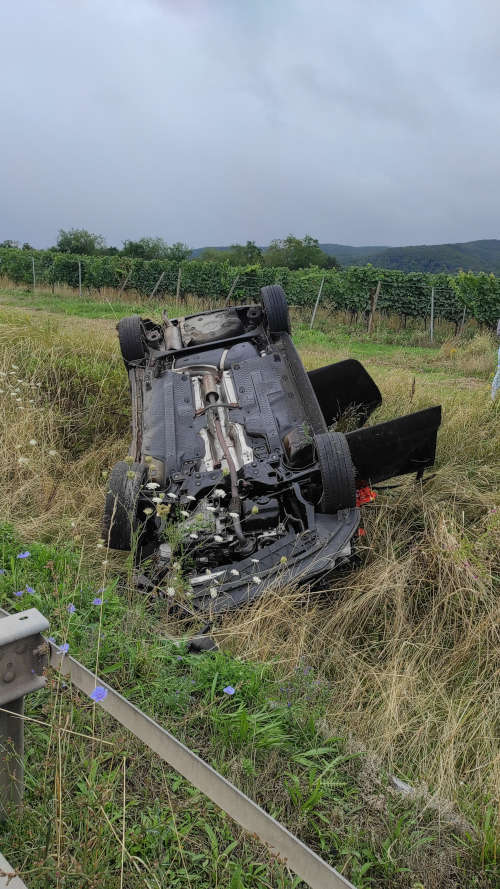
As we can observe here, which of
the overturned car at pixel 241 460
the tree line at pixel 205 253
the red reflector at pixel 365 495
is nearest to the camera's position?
the overturned car at pixel 241 460

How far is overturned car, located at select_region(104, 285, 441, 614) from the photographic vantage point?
3865mm

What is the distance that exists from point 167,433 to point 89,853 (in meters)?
3.46

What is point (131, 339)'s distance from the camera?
5.81 m

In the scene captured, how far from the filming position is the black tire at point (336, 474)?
13.4 feet

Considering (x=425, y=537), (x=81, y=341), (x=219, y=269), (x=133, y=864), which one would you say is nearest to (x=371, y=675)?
(x=425, y=537)

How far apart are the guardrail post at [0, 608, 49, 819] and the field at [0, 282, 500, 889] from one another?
0.54ft

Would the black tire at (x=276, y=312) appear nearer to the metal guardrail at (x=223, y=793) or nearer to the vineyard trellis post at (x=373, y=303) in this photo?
the metal guardrail at (x=223, y=793)

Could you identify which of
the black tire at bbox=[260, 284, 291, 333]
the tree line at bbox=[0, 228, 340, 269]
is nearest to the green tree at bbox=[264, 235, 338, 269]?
the tree line at bbox=[0, 228, 340, 269]

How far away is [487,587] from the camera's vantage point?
3969mm

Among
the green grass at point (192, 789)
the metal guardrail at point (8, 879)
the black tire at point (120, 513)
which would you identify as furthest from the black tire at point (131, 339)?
the metal guardrail at point (8, 879)

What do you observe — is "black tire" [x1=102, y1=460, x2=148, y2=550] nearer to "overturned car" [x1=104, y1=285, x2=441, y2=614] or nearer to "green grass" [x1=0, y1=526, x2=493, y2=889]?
"overturned car" [x1=104, y1=285, x2=441, y2=614]

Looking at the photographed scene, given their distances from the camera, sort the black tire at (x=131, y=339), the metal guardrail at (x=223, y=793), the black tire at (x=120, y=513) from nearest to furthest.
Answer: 1. the metal guardrail at (x=223, y=793)
2. the black tire at (x=120, y=513)
3. the black tire at (x=131, y=339)

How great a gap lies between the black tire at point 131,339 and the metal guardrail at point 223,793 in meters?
4.37

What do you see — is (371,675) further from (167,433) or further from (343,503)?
(167,433)
